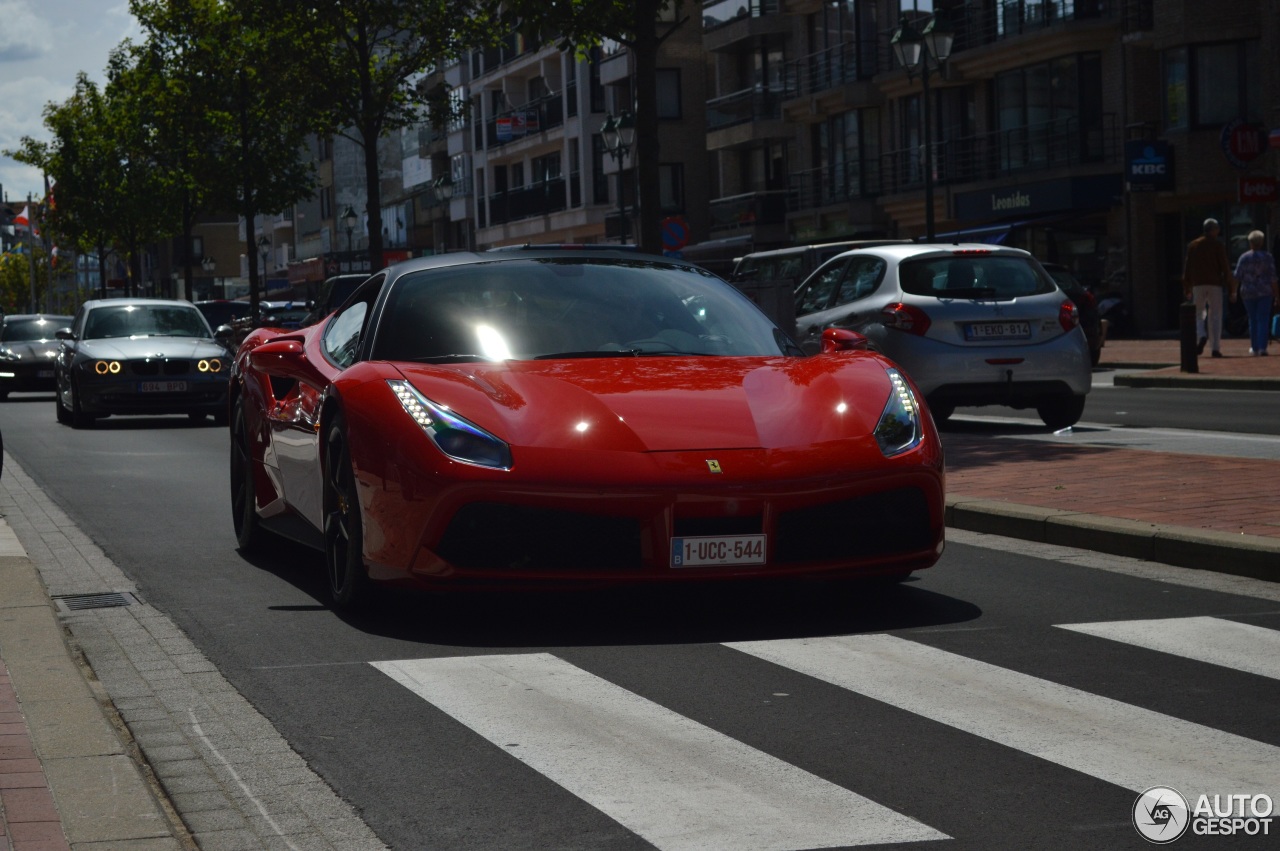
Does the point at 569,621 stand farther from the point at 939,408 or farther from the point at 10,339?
the point at 10,339

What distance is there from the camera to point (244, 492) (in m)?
9.53

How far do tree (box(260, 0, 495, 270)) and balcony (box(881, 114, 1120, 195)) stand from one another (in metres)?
13.6

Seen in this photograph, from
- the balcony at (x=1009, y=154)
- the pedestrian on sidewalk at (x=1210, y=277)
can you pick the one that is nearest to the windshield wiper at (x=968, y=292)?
the pedestrian on sidewalk at (x=1210, y=277)

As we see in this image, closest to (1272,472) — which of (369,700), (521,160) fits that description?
(369,700)

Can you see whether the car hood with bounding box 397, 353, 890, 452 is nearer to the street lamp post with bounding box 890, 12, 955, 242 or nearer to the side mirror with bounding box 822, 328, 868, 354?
the side mirror with bounding box 822, 328, 868, 354

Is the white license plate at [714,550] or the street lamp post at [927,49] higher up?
the street lamp post at [927,49]

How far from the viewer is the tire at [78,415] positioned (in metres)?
22.4

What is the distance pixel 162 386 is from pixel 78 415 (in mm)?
1124

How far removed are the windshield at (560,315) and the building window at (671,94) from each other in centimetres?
6372

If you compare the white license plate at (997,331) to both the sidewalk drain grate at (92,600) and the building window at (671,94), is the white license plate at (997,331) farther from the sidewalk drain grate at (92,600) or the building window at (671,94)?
the building window at (671,94)

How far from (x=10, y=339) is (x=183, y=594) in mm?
25994

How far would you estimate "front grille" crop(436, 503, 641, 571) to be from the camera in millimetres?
6547

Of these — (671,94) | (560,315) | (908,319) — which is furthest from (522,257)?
(671,94)

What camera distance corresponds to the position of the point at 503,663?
20.6 feet
